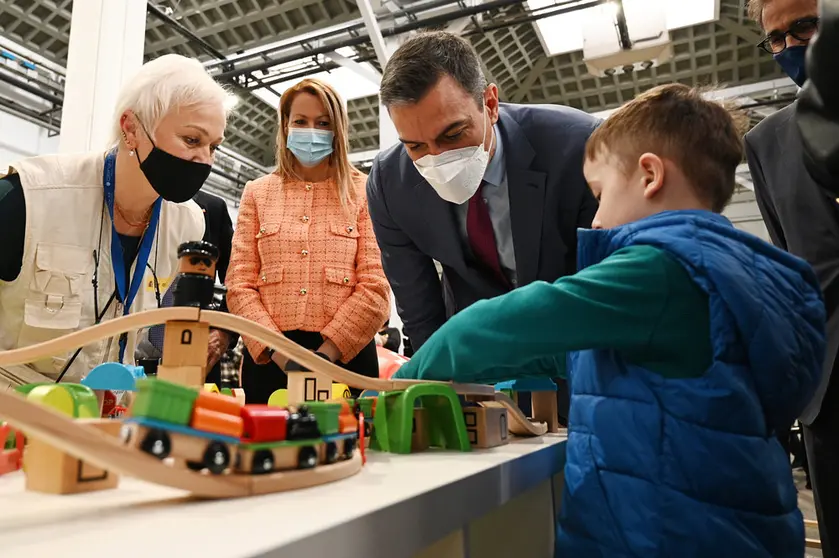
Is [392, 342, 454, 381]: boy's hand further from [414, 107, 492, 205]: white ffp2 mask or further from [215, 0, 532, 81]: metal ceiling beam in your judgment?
[215, 0, 532, 81]: metal ceiling beam

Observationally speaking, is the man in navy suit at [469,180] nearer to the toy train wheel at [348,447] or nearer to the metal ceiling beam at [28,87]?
the toy train wheel at [348,447]

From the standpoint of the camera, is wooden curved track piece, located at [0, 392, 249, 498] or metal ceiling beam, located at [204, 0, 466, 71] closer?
wooden curved track piece, located at [0, 392, 249, 498]

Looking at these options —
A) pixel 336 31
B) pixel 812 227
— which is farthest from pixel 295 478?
pixel 336 31

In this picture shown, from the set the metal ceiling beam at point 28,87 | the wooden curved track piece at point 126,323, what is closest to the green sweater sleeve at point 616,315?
the wooden curved track piece at point 126,323

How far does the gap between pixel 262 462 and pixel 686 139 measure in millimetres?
773

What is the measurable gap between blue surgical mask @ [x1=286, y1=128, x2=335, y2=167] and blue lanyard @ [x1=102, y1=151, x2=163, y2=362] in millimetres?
497

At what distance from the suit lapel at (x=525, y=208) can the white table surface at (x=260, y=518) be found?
2.75ft

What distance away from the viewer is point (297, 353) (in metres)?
0.64

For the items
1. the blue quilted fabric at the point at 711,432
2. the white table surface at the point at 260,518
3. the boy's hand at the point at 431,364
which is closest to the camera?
the white table surface at the point at 260,518

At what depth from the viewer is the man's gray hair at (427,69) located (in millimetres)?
1338

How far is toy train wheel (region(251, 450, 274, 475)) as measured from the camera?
503 millimetres

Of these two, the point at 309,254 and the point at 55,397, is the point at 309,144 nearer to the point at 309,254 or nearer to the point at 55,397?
the point at 309,254

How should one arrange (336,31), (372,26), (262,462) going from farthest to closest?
(336,31), (372,26), (262,462)

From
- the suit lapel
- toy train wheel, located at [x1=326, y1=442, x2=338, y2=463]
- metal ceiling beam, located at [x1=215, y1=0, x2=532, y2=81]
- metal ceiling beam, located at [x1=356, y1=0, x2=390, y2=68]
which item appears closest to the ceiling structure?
metal ceiling beam, located at [x1=215, y1=0, x2=532, y2=81]
